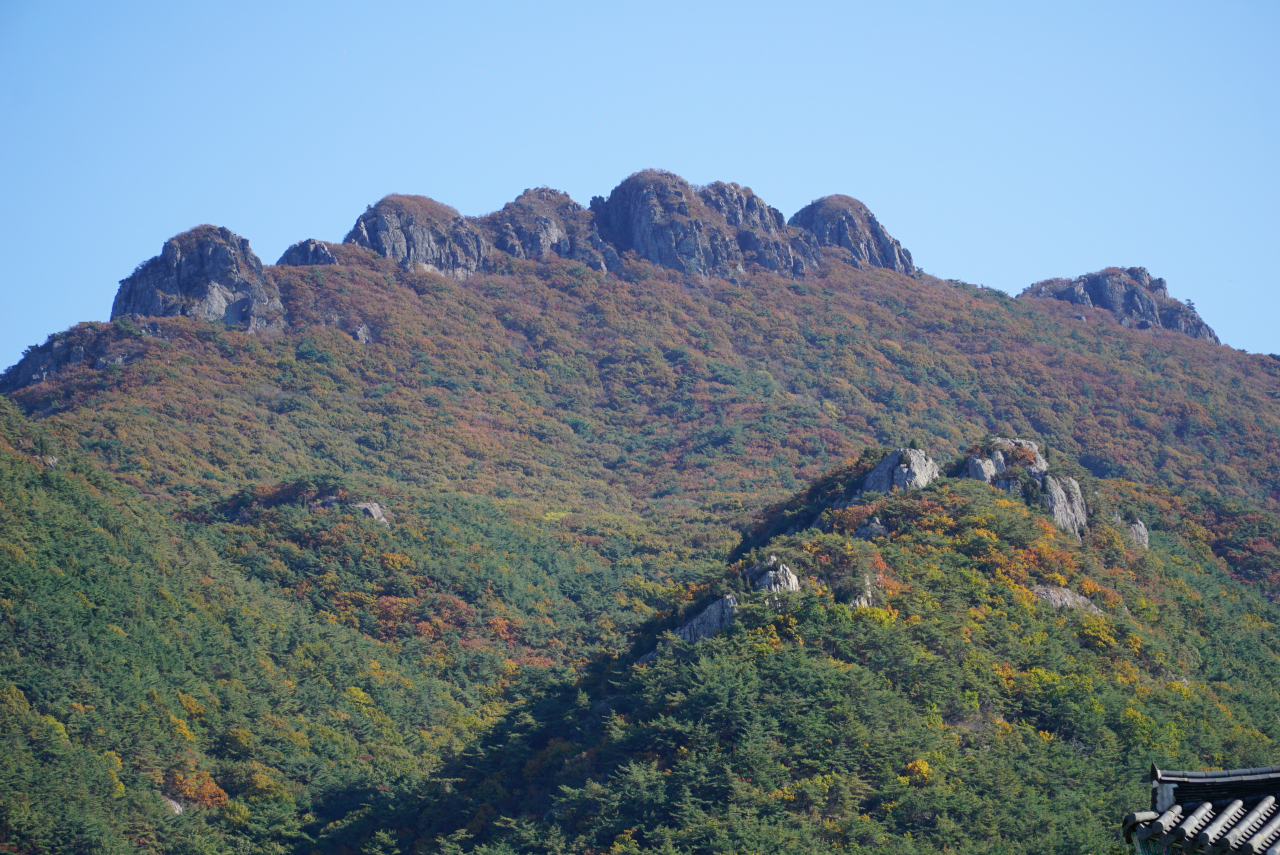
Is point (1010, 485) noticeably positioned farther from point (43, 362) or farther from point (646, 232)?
point (646, 232)

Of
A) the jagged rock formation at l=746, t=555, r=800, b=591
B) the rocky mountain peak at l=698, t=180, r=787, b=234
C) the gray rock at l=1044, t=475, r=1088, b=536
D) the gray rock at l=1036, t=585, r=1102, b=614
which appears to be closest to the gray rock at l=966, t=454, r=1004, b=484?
the gray rock at l=1044, t=475, r=1088, b=536

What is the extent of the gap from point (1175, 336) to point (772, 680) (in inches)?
5098

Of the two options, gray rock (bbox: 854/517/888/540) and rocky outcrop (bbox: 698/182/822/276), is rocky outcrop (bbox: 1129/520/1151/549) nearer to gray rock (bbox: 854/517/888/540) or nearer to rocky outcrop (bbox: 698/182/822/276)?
gray rock (bbox: 854/517/888/540)

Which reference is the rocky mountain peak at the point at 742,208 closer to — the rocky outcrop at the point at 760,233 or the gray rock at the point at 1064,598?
the rocky outcrop at the point at 760,233

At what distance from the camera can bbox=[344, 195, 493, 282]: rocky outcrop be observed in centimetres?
13925

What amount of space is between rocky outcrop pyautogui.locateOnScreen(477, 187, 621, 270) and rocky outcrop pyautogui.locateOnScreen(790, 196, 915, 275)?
30.9 meters

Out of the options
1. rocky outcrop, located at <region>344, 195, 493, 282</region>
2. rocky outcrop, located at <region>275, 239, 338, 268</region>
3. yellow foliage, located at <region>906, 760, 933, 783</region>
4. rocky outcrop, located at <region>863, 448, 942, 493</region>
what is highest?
rocky outcrop, located at <region>344, 195, 493, 282</region>

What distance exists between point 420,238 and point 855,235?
61485 millimetres

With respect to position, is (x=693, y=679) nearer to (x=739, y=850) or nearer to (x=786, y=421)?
(x=739, y=850)

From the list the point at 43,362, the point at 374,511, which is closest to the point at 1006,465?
the point at 374,511

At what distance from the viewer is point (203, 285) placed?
4611 inches

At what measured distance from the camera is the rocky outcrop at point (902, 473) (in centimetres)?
5047

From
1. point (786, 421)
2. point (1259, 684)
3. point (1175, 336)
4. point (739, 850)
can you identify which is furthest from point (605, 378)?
point (739, 850)

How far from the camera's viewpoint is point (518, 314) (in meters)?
134
